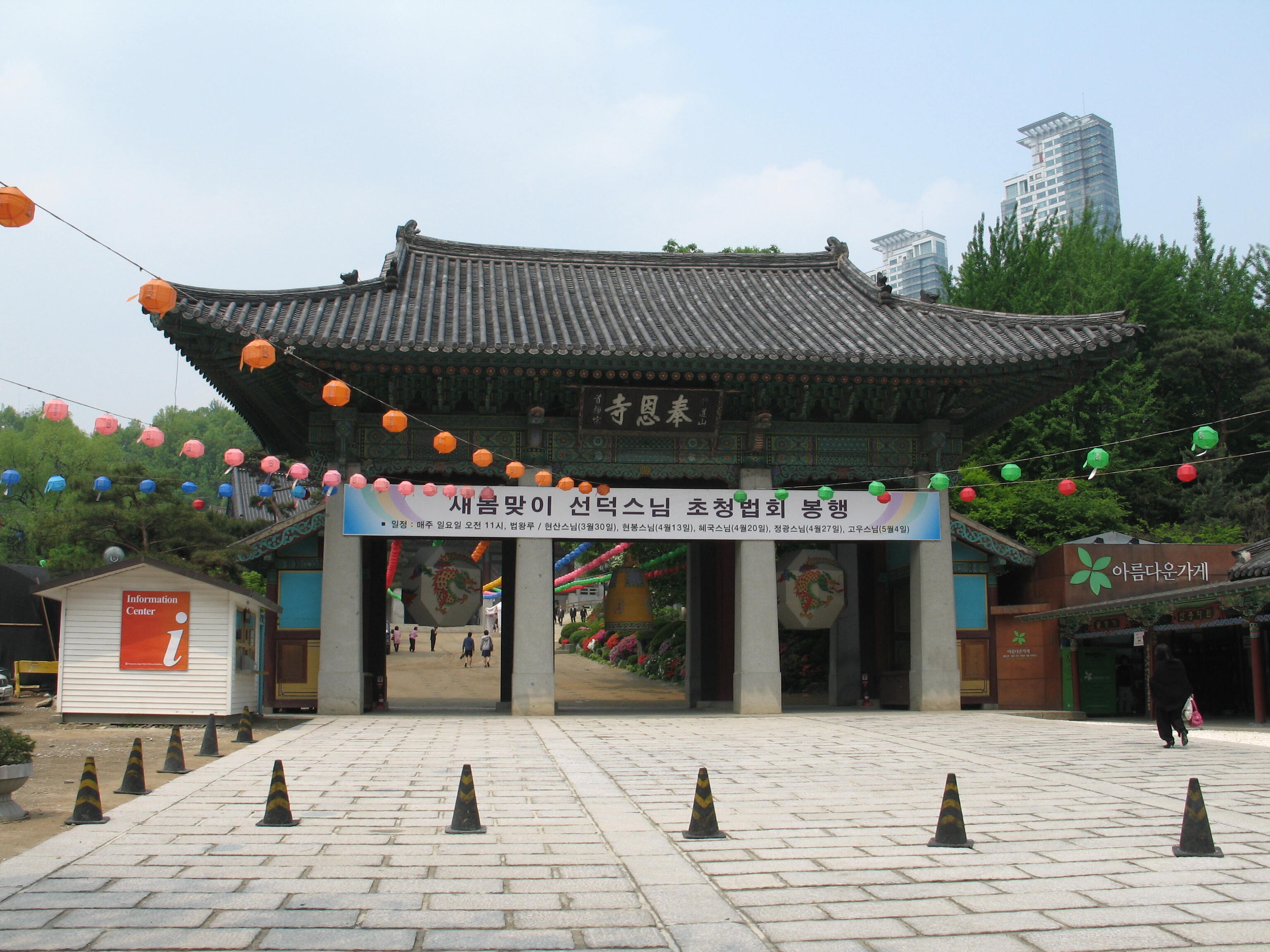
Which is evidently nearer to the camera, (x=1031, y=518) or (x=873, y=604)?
(x=873, y=604)

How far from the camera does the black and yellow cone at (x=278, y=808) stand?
7980mm

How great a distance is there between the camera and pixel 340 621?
733 inches

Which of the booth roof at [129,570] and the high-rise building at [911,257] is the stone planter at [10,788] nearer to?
the booth roof at [129,570]

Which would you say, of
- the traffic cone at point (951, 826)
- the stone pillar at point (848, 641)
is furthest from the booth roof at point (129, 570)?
the stone pillar at point (848, 641)

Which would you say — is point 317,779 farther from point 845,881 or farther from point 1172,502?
point 1172,502

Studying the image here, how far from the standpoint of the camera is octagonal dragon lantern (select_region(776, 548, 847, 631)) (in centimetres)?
2152

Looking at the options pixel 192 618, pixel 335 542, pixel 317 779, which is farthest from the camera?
pixel 335 542

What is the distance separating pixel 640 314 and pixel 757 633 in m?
6.84

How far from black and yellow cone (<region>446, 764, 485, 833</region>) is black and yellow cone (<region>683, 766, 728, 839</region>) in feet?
5.22

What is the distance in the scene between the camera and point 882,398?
20.2 meters

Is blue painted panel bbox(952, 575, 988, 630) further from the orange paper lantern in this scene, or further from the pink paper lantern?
→ the pink paper lantern

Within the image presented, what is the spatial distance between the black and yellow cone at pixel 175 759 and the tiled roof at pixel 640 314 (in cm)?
726

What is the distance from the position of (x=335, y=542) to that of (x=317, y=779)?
347 inches

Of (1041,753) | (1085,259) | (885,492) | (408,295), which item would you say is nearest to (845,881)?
(1041,753)
